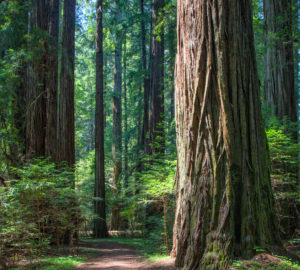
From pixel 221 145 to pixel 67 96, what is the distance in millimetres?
8743

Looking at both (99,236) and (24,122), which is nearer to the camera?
(24,122)

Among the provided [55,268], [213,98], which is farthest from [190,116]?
[55,268]

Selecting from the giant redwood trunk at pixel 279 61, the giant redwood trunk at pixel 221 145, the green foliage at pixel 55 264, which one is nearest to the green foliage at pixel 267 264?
the giant redwood trunk at pixel 221 145

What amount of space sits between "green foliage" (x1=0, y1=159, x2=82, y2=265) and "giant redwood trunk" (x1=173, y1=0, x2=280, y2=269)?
3.02 meters

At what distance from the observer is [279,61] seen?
897 cm

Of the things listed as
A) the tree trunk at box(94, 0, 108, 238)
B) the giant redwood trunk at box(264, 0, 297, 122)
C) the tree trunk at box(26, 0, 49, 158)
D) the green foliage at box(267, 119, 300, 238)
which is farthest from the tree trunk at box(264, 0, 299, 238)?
the tree trunk at box(94, 0, 108, 238)

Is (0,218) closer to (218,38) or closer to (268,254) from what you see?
(268,254)

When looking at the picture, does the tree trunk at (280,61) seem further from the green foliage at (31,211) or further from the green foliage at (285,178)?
the green foliage at (31,211)

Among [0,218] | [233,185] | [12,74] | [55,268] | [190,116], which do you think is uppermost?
[12,74]

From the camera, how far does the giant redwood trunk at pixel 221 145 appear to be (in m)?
3.88

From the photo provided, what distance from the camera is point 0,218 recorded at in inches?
209

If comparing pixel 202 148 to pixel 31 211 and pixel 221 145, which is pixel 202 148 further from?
pixel 31 211

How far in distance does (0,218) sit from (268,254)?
4.54 metres

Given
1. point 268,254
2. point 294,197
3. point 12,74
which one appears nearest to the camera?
point 268,254
